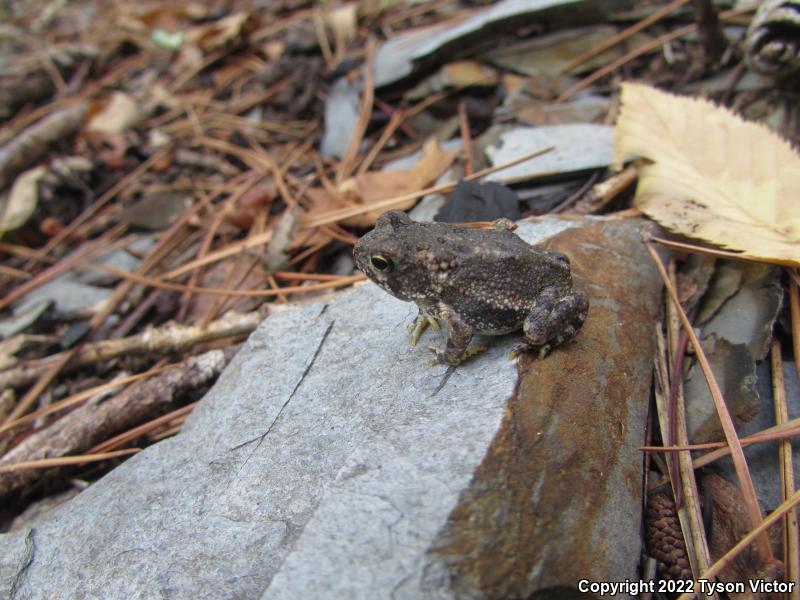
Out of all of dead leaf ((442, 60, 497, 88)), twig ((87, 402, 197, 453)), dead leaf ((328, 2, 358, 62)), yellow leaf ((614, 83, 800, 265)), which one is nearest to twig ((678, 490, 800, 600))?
yellow leaf ((614, 83, 800, 265))

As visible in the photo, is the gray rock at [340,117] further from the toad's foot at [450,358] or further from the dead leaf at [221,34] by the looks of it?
the toad's foot at [450,358]

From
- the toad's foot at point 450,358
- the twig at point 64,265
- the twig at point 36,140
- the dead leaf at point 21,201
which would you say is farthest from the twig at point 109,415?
the twig at point 36,140

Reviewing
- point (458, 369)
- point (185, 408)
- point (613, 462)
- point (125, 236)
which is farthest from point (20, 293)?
point (613, 462)

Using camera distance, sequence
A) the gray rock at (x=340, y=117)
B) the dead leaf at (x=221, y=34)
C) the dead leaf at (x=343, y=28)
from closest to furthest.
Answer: the gray rock at (x=340, y=117) < the dead leaf at (x=343, y=28) < the dead leaf at (x=221, y=34)

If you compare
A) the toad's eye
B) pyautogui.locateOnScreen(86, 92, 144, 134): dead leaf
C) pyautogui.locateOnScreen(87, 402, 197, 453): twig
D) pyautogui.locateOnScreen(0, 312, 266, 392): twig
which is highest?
pyautogui.locateOnScreen(86, 92, 144, 134): dead leaf

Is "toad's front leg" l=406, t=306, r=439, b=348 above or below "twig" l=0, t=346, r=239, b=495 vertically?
above

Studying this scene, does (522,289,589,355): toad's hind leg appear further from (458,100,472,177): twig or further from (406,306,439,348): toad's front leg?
(458,100,472,177): twig

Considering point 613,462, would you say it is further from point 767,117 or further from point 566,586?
point 767,117
